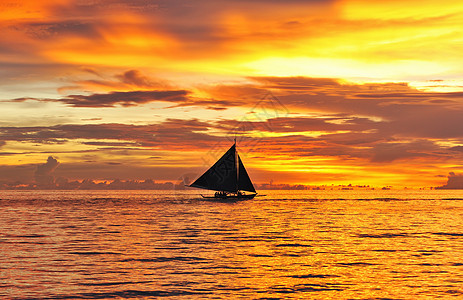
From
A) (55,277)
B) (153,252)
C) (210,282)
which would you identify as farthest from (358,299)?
(153,252)

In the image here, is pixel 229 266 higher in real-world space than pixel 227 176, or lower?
lower

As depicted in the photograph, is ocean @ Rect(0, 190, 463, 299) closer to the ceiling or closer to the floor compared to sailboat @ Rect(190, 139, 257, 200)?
closer to the floor

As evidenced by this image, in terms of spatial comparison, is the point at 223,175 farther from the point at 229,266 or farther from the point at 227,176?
the point at 229,266

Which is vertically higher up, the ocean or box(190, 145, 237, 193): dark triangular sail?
box(190, 145, 237, 193): dark triangular sail

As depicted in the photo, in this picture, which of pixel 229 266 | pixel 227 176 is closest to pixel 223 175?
pixel 227 176

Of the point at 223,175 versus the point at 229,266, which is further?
the point at 223,175

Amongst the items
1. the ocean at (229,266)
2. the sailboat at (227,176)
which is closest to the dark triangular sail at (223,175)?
the sailboat at (227,176)

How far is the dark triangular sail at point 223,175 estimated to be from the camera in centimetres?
16950

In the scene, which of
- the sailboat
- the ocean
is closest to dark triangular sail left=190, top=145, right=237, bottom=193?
the sailboat

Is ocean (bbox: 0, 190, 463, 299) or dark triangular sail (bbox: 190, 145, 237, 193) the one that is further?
dark triangular sail (bbox: 190, 145, 237, 193)

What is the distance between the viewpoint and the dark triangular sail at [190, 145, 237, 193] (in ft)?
556

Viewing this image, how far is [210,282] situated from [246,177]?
139120mm

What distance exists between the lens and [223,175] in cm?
17400

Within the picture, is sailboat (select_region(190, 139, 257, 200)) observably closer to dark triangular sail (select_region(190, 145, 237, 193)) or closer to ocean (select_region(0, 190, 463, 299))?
dark triangular sail (select_region(190, 145, 237, 193))
